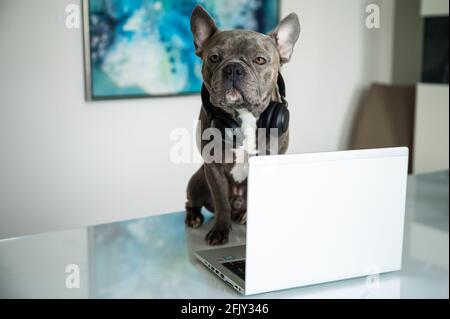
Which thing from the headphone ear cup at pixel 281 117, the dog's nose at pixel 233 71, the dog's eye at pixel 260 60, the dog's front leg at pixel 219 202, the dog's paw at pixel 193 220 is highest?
the dog's eye at pixel 260 60

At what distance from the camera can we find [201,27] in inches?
40.2

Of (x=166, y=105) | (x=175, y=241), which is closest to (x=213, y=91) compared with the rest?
(x=175, y=241)

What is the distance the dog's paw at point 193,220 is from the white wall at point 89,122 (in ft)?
2.64

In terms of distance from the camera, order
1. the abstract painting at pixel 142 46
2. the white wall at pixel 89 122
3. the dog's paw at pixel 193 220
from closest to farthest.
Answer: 1. the dog's paw at pixel 193 220
2. the white wall at pixel 89 122
3. the abstract painting at pixel 142 46

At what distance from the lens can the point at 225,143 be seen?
1.03 metres

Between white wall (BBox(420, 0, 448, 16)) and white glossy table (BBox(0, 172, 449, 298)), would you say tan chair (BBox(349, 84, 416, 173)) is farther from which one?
white glossy table (BBox(0, 172, 449, 298))

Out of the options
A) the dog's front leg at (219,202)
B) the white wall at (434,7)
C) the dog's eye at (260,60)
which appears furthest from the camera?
the white wall at (434,7)

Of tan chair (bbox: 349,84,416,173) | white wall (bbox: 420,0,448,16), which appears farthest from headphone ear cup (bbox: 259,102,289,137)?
tan chair (bbox: 349,84,416,173)

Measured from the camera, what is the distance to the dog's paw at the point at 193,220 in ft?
3.97

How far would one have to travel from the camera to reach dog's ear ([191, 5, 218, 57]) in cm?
100

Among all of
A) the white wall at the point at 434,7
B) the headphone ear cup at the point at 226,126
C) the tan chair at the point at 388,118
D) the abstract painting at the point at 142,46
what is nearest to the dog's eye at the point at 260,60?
the headphone ear cup at the point at 226,126

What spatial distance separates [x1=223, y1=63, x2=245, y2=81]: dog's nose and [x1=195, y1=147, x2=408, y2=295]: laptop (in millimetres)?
163

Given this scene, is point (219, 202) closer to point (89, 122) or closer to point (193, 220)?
point (193, 220)

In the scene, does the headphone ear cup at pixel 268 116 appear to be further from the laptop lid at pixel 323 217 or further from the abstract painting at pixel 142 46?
the abstract painting at pixel 142 46
